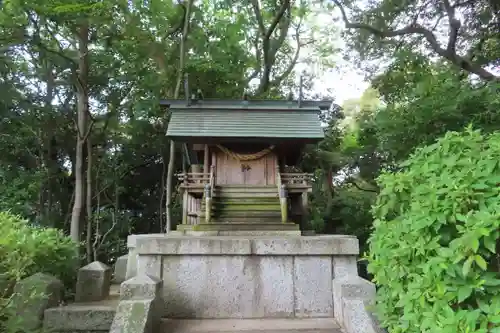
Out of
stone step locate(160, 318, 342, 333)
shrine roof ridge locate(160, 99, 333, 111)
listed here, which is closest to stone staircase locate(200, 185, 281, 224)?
shrine roof ridge locate(160, 99, 333, 111)

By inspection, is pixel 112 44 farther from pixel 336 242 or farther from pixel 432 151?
pixel 432 151

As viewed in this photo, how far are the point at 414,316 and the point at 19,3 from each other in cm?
1235

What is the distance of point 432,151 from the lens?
2982 millimetres

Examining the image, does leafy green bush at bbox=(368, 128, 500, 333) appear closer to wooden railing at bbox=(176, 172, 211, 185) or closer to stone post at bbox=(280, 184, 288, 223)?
stone post at bbox=(280, 184, 288, 223)

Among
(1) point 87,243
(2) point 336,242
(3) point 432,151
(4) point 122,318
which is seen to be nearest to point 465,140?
(3) point 432,151

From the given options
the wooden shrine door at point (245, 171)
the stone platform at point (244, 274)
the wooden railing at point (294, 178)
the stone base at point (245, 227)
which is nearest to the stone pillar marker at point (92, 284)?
the stone platform at point (244, 274)

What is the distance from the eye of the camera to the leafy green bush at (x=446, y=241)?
2.09 meters

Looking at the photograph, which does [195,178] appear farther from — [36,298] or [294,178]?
[36,298]

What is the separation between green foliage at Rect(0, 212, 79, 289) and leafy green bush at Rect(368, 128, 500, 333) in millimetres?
3365

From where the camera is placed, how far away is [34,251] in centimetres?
520

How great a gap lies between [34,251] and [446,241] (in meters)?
5.05

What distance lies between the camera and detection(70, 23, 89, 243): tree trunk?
12.9 meters

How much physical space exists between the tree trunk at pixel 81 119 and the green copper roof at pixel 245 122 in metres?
6.27

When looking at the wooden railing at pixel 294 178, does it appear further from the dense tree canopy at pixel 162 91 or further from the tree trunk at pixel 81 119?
the tree trunk at pixel 81 119
